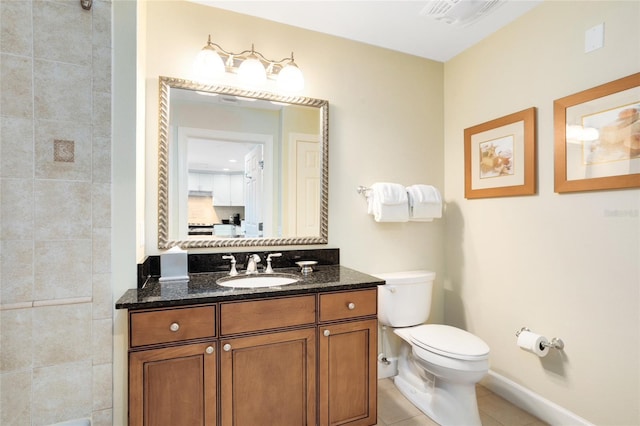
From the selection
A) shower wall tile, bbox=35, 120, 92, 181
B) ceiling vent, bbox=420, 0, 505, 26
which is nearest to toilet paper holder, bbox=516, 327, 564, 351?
ceiling vent, bbox=420, 0, 505, 26

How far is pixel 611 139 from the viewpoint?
4.99 ft

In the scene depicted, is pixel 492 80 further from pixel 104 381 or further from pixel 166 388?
pixel 104 381

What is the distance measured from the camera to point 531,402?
1.86 meters

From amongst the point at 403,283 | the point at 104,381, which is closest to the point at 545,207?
the point at 403,283

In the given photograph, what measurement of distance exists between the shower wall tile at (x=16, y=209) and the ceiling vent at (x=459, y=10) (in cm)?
223

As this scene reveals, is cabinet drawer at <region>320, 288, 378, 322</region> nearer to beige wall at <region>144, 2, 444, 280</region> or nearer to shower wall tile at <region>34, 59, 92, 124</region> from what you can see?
beige wall at <region>144, 2, 444, 280</region>

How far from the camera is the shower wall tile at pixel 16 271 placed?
123cm

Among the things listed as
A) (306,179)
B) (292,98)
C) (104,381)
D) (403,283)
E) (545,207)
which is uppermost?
(292,98)

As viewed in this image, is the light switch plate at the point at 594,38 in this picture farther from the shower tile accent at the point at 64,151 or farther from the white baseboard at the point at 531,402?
the shower tile accent at the point at 64,151

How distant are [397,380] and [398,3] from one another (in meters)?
2.47

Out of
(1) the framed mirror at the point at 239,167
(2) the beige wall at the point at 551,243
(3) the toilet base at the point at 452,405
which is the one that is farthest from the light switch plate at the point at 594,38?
(3) the toilet base at the point at 452,405

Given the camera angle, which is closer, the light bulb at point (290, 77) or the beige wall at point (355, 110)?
the beige wall at point (355, 110)

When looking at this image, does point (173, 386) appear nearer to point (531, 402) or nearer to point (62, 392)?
point (62, 392)

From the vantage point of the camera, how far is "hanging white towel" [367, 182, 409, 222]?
6.98 ft
